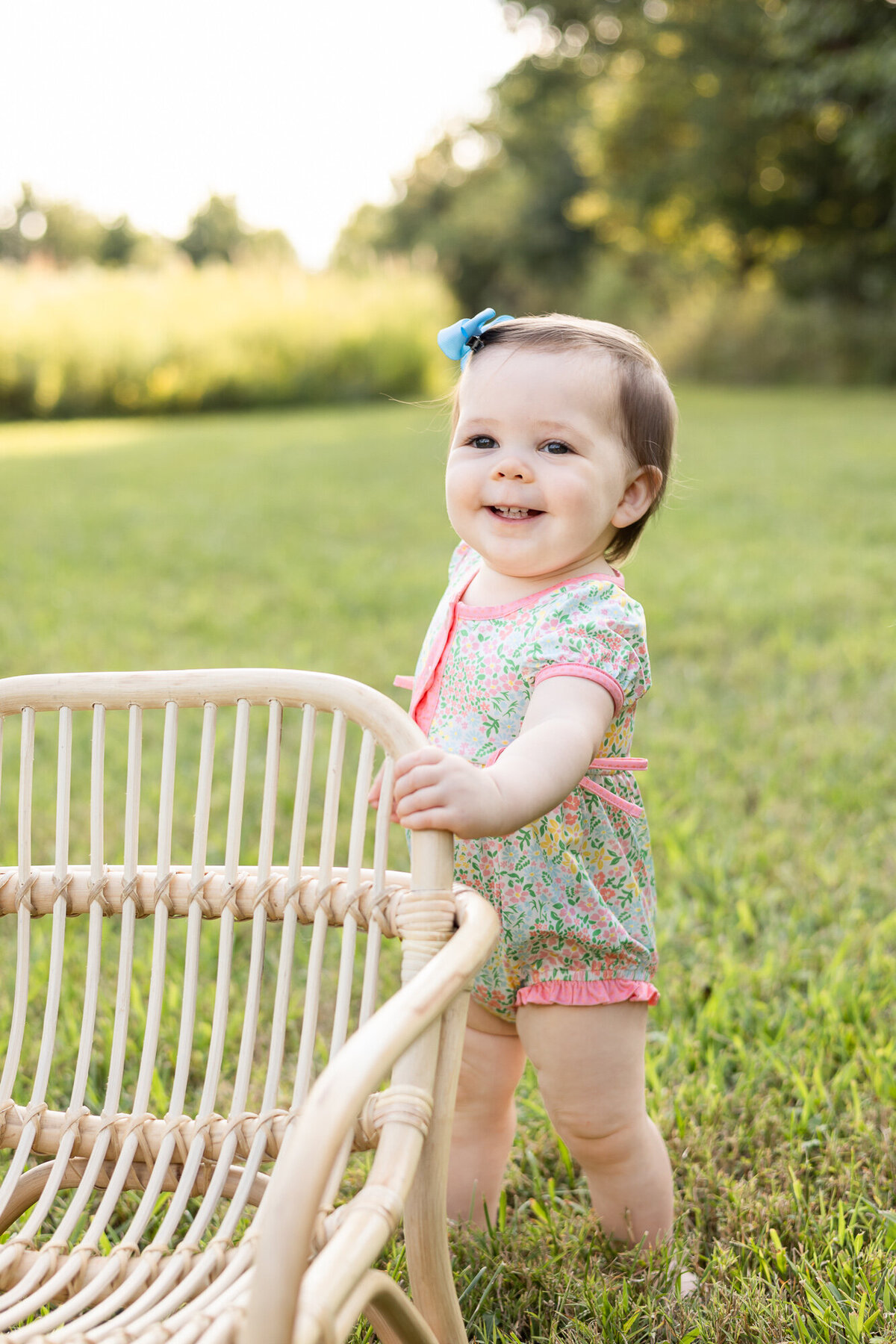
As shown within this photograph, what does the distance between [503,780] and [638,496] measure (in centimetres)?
42

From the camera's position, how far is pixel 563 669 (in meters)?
1.11

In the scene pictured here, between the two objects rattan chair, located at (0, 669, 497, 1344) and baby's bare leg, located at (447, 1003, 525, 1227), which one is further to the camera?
baby's bare leg, located at (447, 1003, 525, 1227)

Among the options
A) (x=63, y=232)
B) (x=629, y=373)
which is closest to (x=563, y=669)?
(x=629, y=373)

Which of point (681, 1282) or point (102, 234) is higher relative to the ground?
point (102, 234)

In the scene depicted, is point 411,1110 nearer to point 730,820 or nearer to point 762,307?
point 730,820

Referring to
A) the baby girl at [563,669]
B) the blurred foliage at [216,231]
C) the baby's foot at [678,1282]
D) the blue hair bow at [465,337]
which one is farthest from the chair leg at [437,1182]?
the blurred foliage at [216,231]

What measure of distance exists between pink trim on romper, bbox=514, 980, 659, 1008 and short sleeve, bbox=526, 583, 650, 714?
0.31 metres

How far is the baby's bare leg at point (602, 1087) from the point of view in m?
1.24

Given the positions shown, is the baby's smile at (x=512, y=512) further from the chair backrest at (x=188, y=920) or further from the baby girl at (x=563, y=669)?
the chair backrest at (x=188, y=920)

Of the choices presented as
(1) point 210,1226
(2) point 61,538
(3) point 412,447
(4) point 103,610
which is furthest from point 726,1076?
(3) point 412,447

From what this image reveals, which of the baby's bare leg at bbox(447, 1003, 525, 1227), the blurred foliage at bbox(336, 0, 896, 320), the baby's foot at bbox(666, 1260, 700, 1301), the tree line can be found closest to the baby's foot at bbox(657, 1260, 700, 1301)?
the baby's foot at bbox(666, 1260, 700, 1301)

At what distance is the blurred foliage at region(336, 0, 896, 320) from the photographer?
42.5 feet

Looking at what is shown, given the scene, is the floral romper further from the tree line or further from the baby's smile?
the tree line

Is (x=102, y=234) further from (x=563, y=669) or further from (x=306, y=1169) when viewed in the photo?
(x=306, y=1169)
